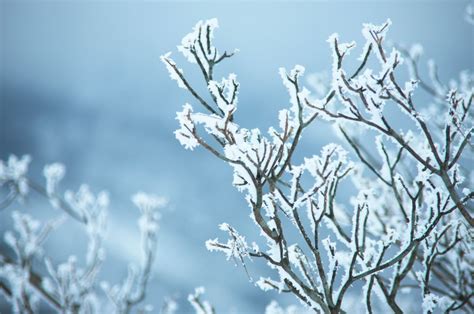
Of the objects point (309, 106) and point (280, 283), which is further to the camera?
point (280, 283)

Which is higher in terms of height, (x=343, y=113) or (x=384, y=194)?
(x=384, y=194)

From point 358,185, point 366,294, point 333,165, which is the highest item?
point 358,185

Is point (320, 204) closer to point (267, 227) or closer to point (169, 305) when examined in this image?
point (267, 227)

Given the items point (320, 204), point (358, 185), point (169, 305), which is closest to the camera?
point (320, 204)

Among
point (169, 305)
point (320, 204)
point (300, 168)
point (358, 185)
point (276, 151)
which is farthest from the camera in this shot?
point (169, 305)

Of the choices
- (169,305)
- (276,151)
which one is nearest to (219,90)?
(276,151)

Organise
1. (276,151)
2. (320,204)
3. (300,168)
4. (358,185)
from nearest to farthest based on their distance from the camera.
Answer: (276,151), (300,168), (320,204), (358,185)

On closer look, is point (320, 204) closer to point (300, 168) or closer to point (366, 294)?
point (300, 168)

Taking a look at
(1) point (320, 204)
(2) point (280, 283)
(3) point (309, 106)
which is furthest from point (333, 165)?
(2) point (280, 283)

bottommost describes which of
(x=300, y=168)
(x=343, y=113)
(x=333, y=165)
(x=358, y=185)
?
(x=300, y=168)
